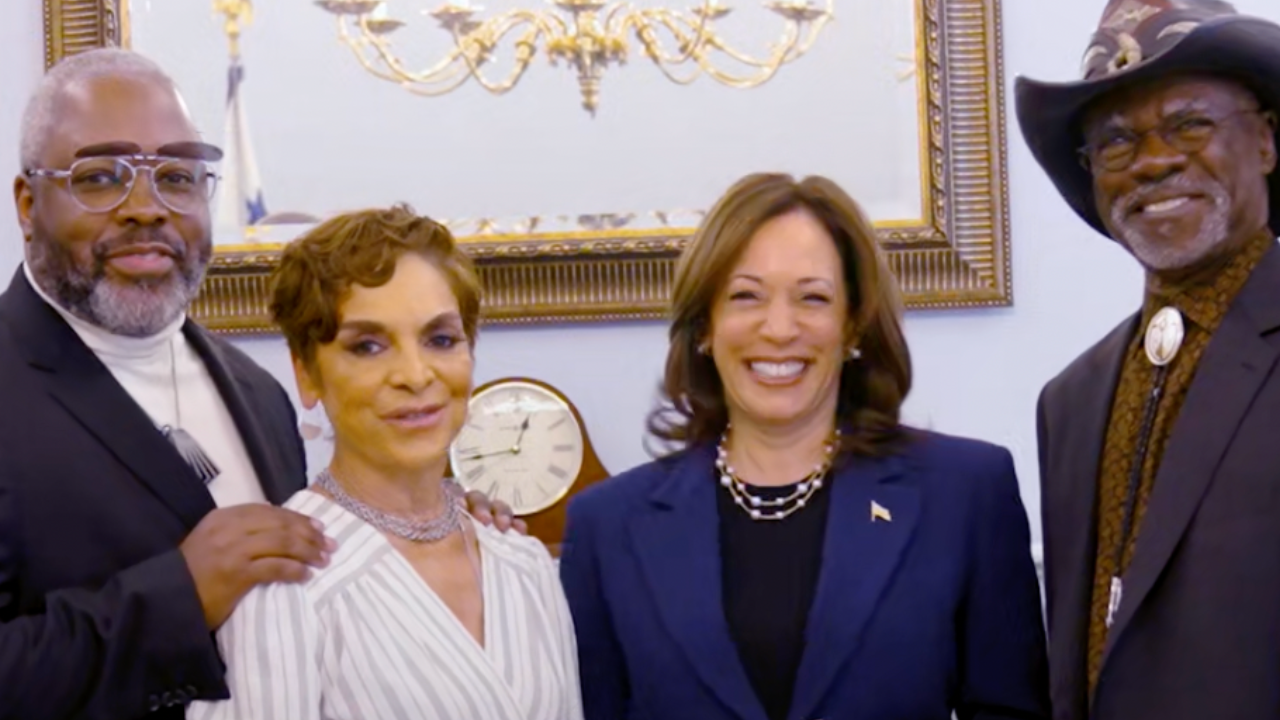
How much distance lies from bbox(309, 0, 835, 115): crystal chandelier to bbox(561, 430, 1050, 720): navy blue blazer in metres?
1.54

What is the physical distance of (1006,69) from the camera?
12.4 ft

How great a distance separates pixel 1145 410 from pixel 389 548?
1.00 meters

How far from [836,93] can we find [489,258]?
0.80 m

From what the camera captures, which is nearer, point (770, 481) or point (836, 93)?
point (770, 481)

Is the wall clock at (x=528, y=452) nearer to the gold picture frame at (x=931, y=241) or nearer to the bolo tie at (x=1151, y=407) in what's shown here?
the gold picture frame at (x=931, y=241)

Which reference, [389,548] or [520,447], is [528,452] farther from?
[389,548]

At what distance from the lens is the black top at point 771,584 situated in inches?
92.0

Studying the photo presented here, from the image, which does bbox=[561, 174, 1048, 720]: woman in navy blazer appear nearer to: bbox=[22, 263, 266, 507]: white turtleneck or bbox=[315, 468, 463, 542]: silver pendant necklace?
bbox=[315, 468, 463, 542]: silver pendant necklace

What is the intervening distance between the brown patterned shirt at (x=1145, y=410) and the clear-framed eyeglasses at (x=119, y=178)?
4.24 ft

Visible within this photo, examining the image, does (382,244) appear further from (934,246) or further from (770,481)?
(934,246)


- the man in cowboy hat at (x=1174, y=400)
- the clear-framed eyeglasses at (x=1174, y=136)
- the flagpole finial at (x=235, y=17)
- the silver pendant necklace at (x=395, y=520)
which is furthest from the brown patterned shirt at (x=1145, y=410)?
the flagpole finial at (x=235, y=17)

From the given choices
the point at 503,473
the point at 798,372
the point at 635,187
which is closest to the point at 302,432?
the point at 503,473

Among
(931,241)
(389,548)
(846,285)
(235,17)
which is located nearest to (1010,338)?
(931,241)

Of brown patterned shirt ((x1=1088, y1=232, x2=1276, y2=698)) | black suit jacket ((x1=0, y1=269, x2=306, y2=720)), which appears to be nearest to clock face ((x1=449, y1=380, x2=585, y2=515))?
black suit jacket ((x1=0, y1=269, x2=306, y2=720))
